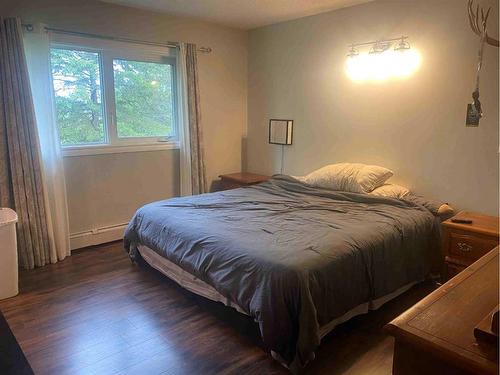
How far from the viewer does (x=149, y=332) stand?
2.28 meters

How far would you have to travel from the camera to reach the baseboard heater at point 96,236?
3639 millimetres

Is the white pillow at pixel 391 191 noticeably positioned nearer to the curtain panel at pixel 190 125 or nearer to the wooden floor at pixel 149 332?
the wooden floor at pixel 149 332

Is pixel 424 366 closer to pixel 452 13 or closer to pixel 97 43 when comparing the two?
pixel 452 13

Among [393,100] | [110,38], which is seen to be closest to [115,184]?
[110,38]

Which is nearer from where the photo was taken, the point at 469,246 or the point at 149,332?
the point at 149,332

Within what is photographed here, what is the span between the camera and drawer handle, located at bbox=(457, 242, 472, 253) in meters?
2.48

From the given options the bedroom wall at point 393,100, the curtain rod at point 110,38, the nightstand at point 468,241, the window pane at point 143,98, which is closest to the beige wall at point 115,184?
the window pane at point 143,98

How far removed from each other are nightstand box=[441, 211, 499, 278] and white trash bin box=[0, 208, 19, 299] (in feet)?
10.5

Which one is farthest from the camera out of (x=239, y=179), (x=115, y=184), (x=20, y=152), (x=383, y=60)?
(x=239, y=179)

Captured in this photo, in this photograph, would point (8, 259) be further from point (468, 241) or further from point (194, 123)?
point (468, 241)

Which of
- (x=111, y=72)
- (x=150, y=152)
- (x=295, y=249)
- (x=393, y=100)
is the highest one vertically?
(x=111, y=72)

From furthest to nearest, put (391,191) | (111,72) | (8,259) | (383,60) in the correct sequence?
(111,72) < (383,60) < (391,191) < (8,259)

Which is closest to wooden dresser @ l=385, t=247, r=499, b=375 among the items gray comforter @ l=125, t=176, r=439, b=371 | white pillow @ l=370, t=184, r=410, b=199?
gray comforter @ l=125, t=176, r=439, b=371

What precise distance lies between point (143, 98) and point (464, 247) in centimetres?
334
